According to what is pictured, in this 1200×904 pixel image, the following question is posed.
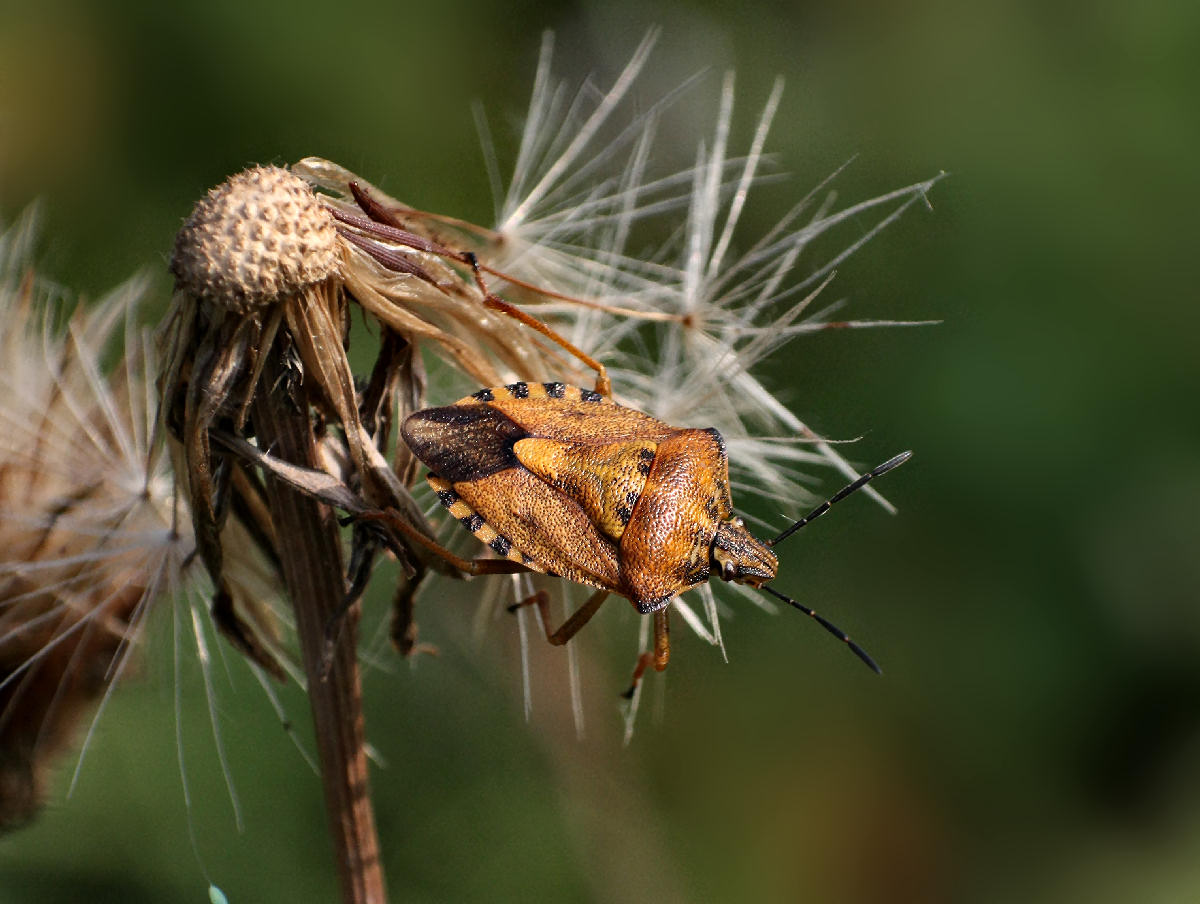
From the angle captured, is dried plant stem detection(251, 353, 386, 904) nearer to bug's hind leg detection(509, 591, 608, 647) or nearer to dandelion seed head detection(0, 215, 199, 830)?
dandelion seed head detection(0, 215, 199, 830)

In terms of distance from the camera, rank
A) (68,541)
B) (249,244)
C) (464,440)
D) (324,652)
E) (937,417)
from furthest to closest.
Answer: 1. (937,417)
2. (68,541)
3. (464,440)
4. (324,652)
5. (249,244)

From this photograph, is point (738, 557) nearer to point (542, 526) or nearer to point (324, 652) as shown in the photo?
point (542, 526)

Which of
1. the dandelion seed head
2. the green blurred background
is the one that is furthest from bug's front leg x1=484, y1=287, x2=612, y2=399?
the green blurred background

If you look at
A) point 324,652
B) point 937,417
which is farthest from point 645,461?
point 937,417

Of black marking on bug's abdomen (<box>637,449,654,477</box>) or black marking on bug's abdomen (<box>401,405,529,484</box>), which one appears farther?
black marking on bug's abdomen (<box>637,449,654,477</box>)

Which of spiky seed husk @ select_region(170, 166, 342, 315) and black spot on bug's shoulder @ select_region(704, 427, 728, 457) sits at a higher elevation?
spiky seed husk @ select_region(170, 166, 342, 315)

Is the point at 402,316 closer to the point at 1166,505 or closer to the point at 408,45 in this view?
the point at 408,45

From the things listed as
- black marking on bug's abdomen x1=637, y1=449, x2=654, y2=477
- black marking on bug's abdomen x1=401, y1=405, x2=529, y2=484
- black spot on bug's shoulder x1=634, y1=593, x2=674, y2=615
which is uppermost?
black marking on bug's abdomen x1=401, y1=405, x2=529, y2=484
